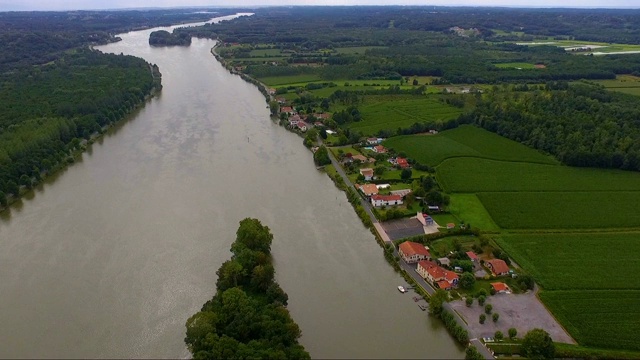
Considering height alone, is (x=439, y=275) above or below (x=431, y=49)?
below

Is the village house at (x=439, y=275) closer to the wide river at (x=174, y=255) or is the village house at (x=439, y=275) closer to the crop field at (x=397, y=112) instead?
the wide river at (x=174, y=255)

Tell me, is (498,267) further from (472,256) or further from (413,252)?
(413,252)

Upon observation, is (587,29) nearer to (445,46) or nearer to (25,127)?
(445,46)

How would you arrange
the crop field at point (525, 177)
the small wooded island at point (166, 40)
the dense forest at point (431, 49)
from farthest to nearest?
1. the small wooded island at point (166, 40)
2. the dense forest at point (431, 49)
3. the crop field at point (525, 177)

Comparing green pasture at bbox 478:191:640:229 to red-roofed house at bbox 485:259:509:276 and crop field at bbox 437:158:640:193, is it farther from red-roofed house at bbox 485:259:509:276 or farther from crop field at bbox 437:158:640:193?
red-roofed house at bbox 485:259:509:276

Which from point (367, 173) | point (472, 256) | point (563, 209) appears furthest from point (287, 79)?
point (472, 256)

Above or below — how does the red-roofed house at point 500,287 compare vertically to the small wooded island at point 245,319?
below

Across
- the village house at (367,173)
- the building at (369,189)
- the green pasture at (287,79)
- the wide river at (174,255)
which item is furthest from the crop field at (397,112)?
the green pasture at (287,79)
